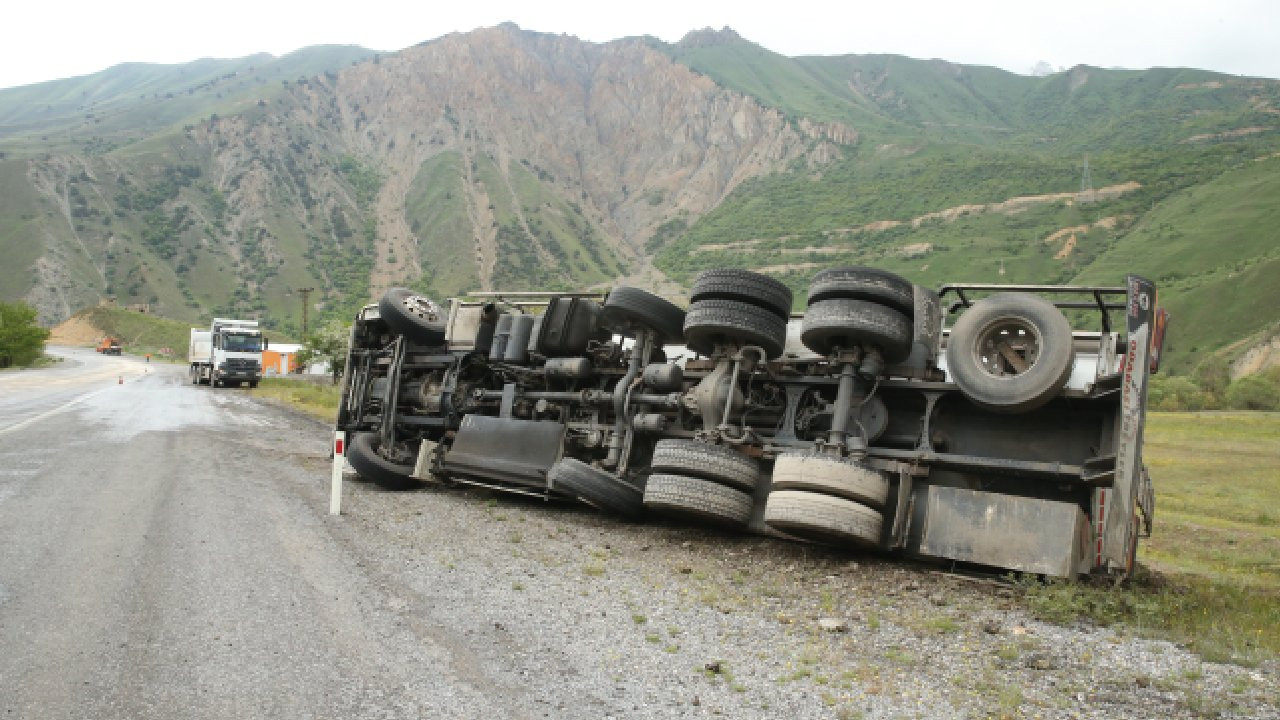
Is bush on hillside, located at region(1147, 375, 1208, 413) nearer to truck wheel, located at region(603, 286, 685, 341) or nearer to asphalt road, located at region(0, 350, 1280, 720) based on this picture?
truck wheel, located at region(603, 286, 685, 341)

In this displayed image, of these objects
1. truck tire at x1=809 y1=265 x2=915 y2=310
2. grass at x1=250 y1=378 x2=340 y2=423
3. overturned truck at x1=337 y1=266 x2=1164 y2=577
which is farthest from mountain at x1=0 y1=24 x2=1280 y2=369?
truck tire at x1=809 y1=265 x2=915 y2=310

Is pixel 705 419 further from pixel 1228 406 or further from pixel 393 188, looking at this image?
pixel 393 188

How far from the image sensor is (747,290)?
7801mm

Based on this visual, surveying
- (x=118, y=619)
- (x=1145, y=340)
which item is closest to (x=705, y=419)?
(x=1145, y=340)

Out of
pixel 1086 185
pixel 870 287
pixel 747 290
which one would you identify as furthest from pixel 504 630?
pixel 1086 185

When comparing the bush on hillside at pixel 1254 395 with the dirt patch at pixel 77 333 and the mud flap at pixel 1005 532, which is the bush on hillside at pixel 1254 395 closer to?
the mud flap at pixel 1005 532

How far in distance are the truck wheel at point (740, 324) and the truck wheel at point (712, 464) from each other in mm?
1030

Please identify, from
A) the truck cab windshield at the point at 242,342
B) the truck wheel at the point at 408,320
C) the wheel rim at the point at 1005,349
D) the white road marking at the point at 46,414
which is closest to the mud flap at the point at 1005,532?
the wheel rim at the point at 1005,349

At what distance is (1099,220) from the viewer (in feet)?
268

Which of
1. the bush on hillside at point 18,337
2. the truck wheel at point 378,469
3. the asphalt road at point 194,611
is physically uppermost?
the asphalt road at point 194,611

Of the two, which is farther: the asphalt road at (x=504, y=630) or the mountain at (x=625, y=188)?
the mountain at (x=625, y=188)

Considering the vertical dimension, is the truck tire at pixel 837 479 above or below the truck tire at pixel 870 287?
below

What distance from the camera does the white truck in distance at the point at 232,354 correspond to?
40.2m

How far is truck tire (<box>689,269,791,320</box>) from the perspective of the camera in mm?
7805
